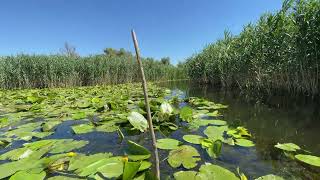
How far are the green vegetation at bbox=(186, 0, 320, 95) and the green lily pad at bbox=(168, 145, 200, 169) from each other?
481 centimetres

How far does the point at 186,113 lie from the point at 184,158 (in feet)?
4.25

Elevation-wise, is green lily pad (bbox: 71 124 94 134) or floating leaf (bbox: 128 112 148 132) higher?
floating leaf (bbox: 128 112 148 132)

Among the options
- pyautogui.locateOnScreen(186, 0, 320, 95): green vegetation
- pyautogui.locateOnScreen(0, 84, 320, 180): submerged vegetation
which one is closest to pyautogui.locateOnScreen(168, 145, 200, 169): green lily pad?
pyautogui.locateOnScreen(0, 84, 320, 180): submerged vegetation

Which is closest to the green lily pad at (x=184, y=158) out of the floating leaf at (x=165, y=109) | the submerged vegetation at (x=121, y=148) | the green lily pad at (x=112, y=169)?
the submerged vegetation at (x=121, y=148)

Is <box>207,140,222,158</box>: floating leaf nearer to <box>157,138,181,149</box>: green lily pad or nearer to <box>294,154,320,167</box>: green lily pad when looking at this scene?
<box>157,138,181,149</box>: green lily pad

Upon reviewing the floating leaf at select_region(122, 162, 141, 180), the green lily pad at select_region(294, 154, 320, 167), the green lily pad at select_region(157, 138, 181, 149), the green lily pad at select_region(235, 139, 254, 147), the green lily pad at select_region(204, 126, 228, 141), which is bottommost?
the green lily pad at select_region(235, 139, 254, 147)

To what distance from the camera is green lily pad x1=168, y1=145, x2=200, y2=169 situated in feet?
5.68

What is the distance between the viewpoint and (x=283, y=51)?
651 cm

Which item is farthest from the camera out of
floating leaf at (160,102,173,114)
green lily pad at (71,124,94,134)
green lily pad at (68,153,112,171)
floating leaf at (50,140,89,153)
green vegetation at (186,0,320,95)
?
green vegetation at (186,0,320,95)

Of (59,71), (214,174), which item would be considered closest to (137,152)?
(214,174)

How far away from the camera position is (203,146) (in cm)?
214

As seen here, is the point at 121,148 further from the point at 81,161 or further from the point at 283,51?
the point at 283,51

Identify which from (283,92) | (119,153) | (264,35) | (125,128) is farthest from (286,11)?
(119,153)

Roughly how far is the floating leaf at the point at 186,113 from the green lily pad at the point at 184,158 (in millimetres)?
1072
